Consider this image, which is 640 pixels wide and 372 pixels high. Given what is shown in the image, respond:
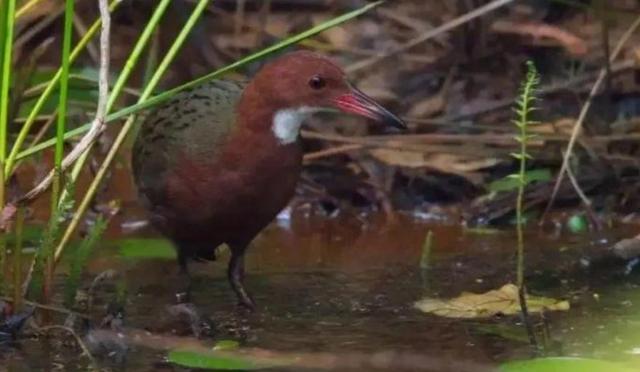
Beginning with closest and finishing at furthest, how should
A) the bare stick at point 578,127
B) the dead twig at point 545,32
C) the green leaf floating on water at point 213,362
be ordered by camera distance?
the green leaf floating on water at point 213,362, the bare stick at point 578,127, the dead twig at point 545,32

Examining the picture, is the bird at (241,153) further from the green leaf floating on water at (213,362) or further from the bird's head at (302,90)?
the green leaf floating on water at (213,362)

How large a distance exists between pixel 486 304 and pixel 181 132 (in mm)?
840

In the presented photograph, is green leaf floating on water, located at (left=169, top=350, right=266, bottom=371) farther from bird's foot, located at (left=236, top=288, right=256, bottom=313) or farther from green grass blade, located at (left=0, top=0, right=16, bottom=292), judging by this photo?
bird's foot, located at (left=236, top=288, right=256, bottom=313)

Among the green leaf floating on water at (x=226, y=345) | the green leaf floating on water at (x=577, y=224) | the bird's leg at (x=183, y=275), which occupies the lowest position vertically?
the green leaf floating on water at (x=226, y=345)

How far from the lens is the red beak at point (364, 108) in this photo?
3.73 m

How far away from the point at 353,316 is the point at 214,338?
1.24 ft

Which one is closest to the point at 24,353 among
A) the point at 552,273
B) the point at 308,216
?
the point at 552,273

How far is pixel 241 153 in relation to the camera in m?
3.65

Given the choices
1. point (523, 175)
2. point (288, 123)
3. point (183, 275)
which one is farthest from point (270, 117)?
point (523, 175)

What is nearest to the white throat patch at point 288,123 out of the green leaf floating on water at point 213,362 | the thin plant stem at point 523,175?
the thin plant stem at point 523,175

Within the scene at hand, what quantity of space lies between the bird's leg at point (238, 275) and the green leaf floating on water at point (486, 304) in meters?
0.40

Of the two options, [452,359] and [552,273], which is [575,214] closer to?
[552,273]

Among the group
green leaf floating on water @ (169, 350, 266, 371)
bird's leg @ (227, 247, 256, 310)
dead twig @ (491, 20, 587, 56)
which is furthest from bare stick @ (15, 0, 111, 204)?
dead twig @ (491, 20, 587, 56)

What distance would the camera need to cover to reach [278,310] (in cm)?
360
